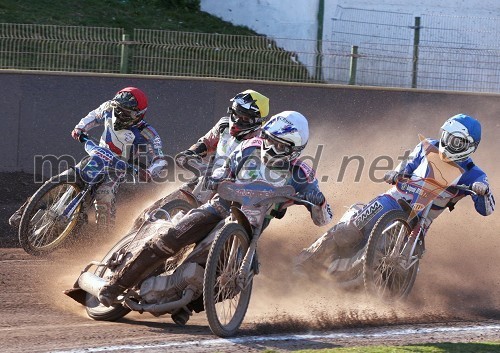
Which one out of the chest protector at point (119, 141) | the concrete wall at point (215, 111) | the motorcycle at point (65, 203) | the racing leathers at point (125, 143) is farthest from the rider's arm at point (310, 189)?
the concrete wall at point (215, 111)

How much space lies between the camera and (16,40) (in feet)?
52.2

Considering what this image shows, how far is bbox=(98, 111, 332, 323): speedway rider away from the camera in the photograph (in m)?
8.10

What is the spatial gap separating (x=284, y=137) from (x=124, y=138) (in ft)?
12.2

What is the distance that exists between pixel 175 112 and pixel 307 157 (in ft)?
7.68

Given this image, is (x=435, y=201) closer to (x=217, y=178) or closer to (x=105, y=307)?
(x=217, y=178)

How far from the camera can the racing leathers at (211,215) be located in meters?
8.09

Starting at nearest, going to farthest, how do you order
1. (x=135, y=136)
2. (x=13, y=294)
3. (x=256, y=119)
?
(x=13, y=294)
(x=256, y=119)
(x=135, y=136)

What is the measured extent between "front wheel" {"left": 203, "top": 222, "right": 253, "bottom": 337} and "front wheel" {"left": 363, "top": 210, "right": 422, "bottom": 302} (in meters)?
1.72

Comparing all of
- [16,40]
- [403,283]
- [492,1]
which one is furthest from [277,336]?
[492,1]

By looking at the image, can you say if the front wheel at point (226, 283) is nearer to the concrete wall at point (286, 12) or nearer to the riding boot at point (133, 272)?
the riding boot at point (133, 272)

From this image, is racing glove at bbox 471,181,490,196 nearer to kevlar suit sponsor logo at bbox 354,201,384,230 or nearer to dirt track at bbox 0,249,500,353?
kevlar suit sponsor logo at bbox 354,201,384,230

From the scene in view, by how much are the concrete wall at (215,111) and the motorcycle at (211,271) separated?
7.13 m

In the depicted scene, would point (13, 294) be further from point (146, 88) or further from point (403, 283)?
point (146, 88)

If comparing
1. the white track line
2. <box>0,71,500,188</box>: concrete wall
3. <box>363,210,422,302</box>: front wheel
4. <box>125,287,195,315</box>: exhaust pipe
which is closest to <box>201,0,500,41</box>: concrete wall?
<box>0,71,500,188</box>: concrete wall
